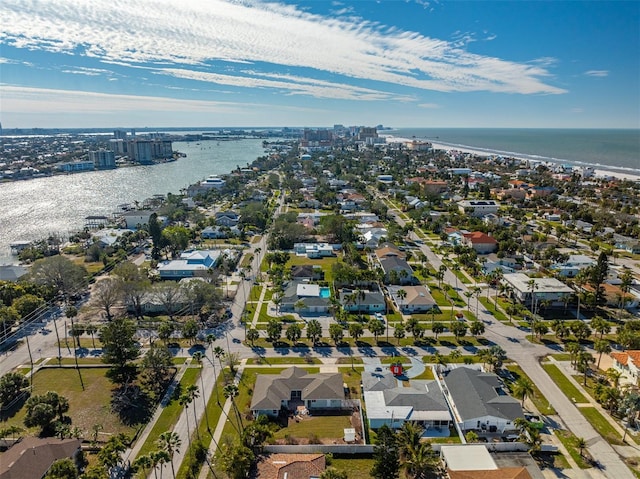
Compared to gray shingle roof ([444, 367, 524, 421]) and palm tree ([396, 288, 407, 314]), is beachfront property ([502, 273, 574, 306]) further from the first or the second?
gray shingle roof ([444, 367, 524, 421])

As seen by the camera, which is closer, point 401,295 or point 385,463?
point 385,463

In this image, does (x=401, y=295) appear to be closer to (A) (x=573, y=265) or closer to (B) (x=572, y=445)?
(B) (x=572, y=445)

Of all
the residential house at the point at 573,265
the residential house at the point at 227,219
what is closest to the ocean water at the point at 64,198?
the residential house at the point at 227,219

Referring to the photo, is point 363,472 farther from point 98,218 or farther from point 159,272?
point 98,218

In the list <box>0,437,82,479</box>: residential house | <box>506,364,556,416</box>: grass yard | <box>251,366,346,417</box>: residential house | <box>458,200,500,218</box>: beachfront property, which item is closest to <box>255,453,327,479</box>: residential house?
<box>251,366,346,417</box>: residential house

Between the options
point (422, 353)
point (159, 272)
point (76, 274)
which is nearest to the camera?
point (422, 353)

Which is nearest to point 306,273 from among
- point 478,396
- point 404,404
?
point 404,404

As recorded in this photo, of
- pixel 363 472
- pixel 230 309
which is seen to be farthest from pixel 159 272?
pixel 363 472
